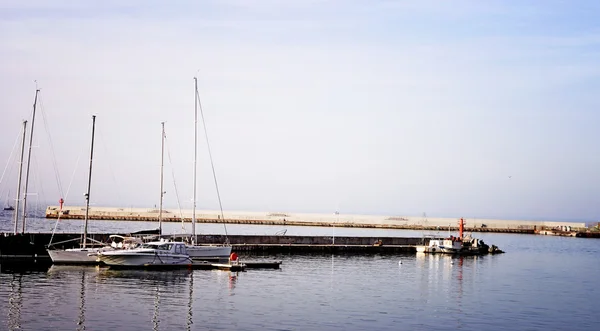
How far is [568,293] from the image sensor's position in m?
59.8

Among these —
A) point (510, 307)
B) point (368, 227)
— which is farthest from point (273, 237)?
point (368, 227)

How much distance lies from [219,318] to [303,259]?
Answer: 1415 inches

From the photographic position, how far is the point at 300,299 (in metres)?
48.6

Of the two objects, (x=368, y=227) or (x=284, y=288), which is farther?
(x=368, y=227)

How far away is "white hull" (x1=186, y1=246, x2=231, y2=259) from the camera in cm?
6694

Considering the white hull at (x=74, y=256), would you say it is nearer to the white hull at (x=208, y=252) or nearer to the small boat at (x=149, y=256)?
the small boat at (x=149, y=256)

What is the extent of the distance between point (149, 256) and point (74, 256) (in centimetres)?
615

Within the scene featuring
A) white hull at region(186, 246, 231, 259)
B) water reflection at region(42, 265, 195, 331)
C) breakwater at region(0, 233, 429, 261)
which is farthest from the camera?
white hull at region(186, 246, 231, 259)

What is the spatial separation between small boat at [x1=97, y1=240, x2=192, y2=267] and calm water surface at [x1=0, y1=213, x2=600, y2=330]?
123 cm

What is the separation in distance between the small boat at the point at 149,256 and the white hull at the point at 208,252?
13.0 feet

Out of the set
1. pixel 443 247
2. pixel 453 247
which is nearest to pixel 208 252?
pixel 443 247

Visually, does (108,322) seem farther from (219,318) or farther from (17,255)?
(17,255)

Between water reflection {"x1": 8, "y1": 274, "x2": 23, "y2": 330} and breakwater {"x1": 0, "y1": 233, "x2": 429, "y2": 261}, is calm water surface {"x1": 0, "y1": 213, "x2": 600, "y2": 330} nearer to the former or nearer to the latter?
water reflection {"x1": 8, "y1": 274, "x2": 23, "y2": 330}

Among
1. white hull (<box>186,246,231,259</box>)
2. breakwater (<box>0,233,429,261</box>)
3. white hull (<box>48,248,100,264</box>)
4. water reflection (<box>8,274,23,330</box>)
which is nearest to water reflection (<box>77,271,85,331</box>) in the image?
water reflection (<box>8,274,23,330</box>)
